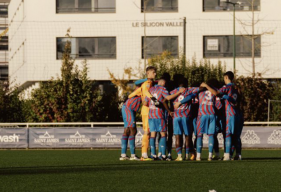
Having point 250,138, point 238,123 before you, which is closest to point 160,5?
point 250,138

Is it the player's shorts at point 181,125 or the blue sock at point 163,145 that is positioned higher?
the player's shorts at point 181,125

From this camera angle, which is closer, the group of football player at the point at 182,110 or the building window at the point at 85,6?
the group of football player at the point at 182,110

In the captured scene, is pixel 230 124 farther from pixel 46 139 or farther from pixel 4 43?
pixel 4 43

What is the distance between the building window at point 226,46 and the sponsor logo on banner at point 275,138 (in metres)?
19.8

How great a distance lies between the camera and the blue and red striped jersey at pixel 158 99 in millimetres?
15633

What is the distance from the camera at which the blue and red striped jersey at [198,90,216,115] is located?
1591cm

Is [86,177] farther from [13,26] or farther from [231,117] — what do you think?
[13,26]

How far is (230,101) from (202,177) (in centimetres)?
532

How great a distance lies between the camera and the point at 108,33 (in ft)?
153

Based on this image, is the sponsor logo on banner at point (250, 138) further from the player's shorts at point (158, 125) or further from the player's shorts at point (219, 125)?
the player's shorts at point (158, 125)

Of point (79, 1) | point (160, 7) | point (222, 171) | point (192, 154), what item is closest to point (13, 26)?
point (79, 1)

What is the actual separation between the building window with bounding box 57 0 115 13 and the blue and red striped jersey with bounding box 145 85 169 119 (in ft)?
109

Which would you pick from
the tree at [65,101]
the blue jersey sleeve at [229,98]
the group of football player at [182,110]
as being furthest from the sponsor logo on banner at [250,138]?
the blue jersey sleeve at [229,98]

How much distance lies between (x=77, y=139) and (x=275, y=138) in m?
7.80
